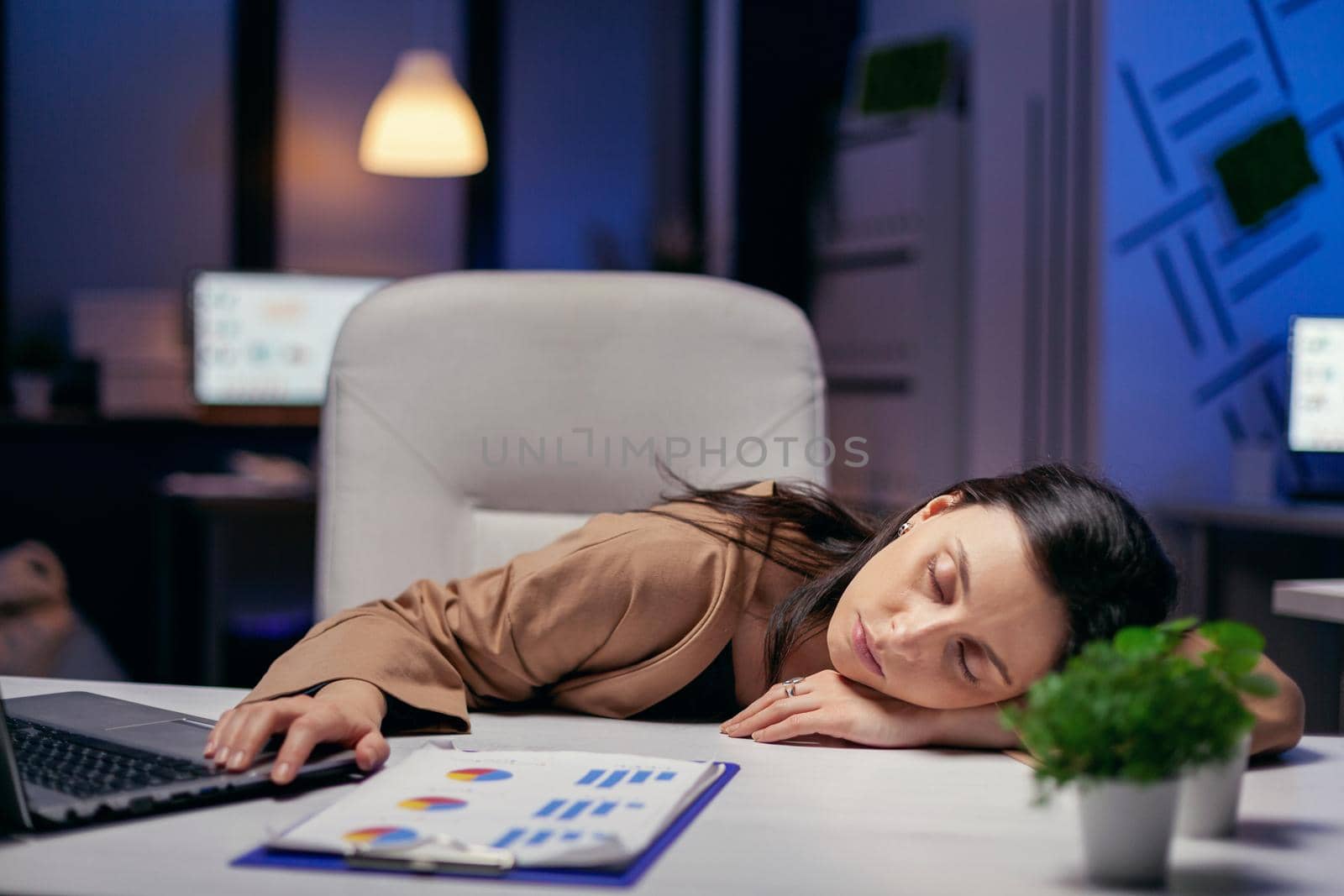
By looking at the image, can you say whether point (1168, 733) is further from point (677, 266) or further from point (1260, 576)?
point (677, 266)

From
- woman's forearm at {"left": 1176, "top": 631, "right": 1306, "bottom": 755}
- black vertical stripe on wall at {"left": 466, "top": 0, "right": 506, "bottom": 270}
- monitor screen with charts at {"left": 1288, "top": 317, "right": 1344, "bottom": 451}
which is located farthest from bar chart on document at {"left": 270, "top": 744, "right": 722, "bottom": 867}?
black vertical stripe on wall at {"left": 466, "top": 0, "right": 506, "bottom": 270}

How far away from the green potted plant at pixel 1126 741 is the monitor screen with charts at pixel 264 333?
294 cm

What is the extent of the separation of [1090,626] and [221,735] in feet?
1.96

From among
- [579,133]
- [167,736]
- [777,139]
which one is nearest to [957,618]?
[167,736]

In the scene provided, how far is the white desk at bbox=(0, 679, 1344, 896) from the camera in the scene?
0.64 m

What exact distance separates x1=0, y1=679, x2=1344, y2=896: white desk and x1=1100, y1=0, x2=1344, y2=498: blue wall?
81.6 inches

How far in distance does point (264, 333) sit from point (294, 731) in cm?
276

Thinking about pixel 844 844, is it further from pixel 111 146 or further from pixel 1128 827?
pixel 111 146

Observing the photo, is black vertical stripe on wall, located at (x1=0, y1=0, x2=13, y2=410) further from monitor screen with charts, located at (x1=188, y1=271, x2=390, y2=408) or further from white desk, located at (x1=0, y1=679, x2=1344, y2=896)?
white desk, located at (x1=0, y1=679, x2=1344, y2=896)

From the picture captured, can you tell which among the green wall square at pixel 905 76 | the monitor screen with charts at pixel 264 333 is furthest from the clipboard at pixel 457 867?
the green wall square at pixel 905 76

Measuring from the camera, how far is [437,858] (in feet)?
2.15

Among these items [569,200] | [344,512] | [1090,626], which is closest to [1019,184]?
[569,200]

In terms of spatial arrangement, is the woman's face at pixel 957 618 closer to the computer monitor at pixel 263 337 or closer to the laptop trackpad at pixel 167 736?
the laptop trackpad at pixel 167 736

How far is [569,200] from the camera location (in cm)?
433
